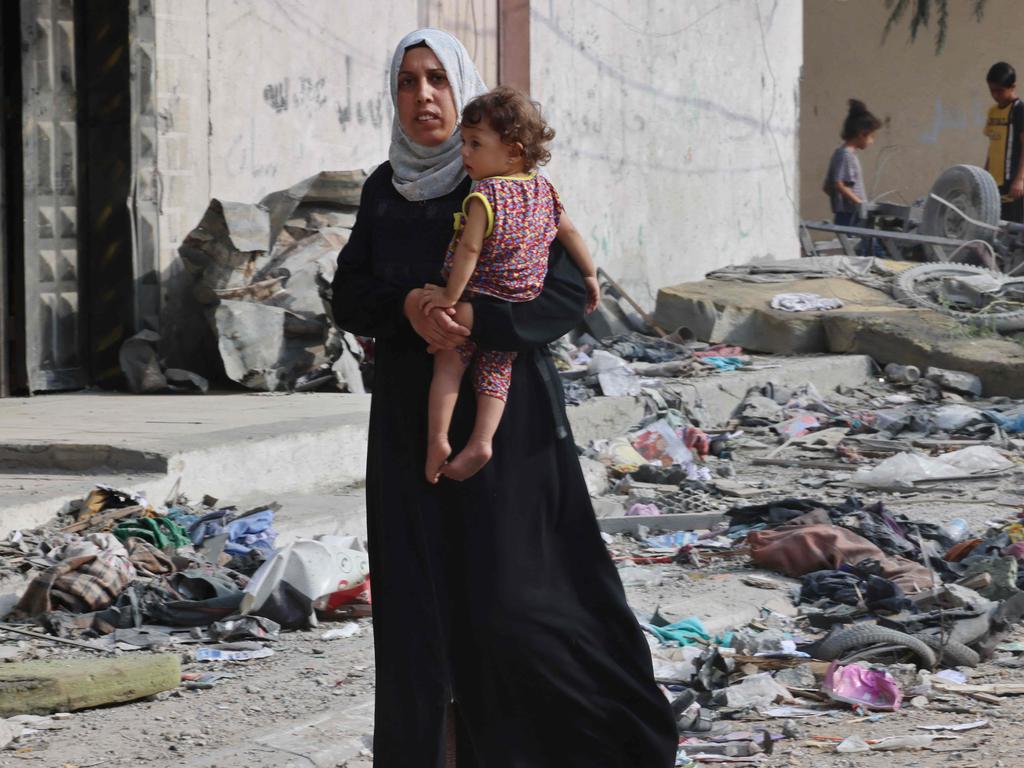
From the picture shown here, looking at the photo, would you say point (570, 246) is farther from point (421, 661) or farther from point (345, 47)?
point (345, 47)

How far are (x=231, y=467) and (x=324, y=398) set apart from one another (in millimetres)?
1581

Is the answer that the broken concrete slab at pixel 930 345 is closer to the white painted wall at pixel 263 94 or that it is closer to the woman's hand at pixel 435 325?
the white painted wall at pixel 263 94

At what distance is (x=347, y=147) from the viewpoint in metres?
9.26

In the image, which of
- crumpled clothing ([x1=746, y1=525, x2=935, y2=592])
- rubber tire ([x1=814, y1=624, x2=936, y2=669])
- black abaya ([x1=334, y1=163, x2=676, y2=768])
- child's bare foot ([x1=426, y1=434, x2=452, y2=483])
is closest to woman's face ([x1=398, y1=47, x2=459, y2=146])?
black abaya ([x1=334, y1=163, x2=676, y2=768])

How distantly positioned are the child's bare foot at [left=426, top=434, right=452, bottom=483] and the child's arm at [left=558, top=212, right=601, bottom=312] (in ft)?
1.27

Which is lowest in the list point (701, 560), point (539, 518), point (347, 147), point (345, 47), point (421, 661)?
point (701, 560)

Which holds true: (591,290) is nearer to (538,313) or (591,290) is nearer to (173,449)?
(538,313)

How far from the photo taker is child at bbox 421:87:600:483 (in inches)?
110

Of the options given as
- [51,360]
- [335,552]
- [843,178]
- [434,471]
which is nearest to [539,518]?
[434,471]

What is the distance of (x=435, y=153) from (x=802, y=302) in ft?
28.2

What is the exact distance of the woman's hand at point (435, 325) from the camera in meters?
2.81

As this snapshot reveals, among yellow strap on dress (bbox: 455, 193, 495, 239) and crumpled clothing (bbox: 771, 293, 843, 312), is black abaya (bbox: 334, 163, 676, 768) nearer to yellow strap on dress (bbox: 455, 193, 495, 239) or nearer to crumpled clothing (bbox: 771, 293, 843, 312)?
yellow strap on dress (bbox: 455, 193, 495, 239)

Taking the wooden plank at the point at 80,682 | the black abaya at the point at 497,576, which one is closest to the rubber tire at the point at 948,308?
the wooden plank at the point at 80,682

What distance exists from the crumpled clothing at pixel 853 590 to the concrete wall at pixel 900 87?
17585 millimetres
